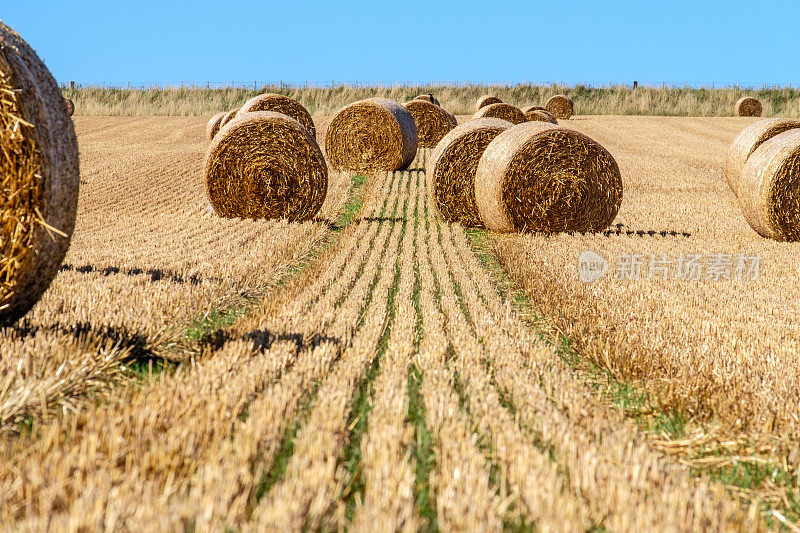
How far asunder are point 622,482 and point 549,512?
1.45 feet

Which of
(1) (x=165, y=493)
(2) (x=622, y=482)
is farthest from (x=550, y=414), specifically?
(1) (x=165, y=493)

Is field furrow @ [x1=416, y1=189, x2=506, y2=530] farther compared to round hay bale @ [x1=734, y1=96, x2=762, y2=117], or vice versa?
round hay bale @ [x1=734, y1=96, x2=762, y2=117]

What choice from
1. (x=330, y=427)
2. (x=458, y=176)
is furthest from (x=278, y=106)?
(x=330, y=427)

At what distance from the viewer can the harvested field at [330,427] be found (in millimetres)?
2594

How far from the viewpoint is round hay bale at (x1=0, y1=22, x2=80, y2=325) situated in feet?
14.8

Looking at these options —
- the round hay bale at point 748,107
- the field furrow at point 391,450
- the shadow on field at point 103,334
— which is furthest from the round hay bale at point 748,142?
the round hay bale at point 748,107

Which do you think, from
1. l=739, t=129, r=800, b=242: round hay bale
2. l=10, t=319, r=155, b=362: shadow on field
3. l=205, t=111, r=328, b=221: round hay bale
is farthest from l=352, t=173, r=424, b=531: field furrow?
l=739, t=129, r=800, b=242: round hay bale

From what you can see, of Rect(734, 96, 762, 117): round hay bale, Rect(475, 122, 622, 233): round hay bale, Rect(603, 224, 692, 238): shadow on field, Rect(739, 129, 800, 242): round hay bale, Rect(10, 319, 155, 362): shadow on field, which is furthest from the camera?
Rect(734, 96, 762, 117): round hay bale

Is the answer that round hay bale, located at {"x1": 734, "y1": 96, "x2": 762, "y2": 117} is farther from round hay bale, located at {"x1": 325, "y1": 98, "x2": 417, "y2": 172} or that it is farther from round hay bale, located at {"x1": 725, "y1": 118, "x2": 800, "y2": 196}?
round hay bale, located at {"x1": 325, "y1": 98, "x2": 417, "y2": 172}

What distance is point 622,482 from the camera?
9.62 ft

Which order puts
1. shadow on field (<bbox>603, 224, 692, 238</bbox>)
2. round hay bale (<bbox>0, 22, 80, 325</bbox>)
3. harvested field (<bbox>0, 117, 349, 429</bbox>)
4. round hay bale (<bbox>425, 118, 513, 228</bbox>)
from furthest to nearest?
1. round hay bale (<bbox>425, 118, 513, 228</bbox>)
2. shadow on field (<bbox>603, 224, 692, 238</bbox>)
3. round hay bale (<bbox>0, 22, 80, 325</bbox>)
4. harvested field (<bbox>0, 117, 349, 429</bbox>)

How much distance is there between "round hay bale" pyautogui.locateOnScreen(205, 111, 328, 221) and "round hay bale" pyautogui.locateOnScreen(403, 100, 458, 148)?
46.7 feet

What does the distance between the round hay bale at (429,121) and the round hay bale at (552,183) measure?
15.1 metres

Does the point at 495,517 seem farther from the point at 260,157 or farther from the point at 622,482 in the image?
the point at 260,157
